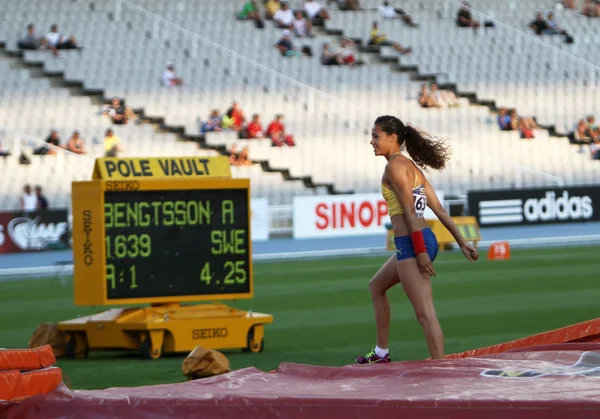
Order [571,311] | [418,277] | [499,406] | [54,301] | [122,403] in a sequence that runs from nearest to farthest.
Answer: [499,406], [122,403], [418,277], [571,311], [54,301]

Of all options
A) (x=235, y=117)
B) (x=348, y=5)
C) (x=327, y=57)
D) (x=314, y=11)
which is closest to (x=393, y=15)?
(x=348, y=5)

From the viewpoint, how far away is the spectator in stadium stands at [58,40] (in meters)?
34.6

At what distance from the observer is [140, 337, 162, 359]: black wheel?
38.0ft

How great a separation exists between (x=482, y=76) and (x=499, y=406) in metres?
33.5

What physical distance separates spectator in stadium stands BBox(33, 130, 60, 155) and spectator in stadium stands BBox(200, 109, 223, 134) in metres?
3.72

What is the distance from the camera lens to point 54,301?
17094 mm

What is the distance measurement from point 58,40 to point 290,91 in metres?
6.41

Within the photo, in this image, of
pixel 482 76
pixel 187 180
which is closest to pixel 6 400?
pixel 187 180

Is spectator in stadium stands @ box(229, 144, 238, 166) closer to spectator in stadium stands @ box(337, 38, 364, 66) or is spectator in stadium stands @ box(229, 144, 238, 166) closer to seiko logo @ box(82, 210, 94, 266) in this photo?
spectator in stadium stands @ box(337, 38, 364, 66)

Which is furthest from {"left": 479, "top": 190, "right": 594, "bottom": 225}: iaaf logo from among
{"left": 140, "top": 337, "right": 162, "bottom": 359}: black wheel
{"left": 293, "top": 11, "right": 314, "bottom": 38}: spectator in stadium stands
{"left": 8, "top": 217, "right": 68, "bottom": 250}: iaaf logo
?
{"left": 140, "top": 337, "right": 162, "bottom": 359}: black wheel

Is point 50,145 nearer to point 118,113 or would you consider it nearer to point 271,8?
point 118,113

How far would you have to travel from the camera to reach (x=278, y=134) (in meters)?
33.2

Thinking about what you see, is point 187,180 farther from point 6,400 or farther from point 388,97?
point 388,97

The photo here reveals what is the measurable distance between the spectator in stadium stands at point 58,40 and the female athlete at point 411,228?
26774mm
